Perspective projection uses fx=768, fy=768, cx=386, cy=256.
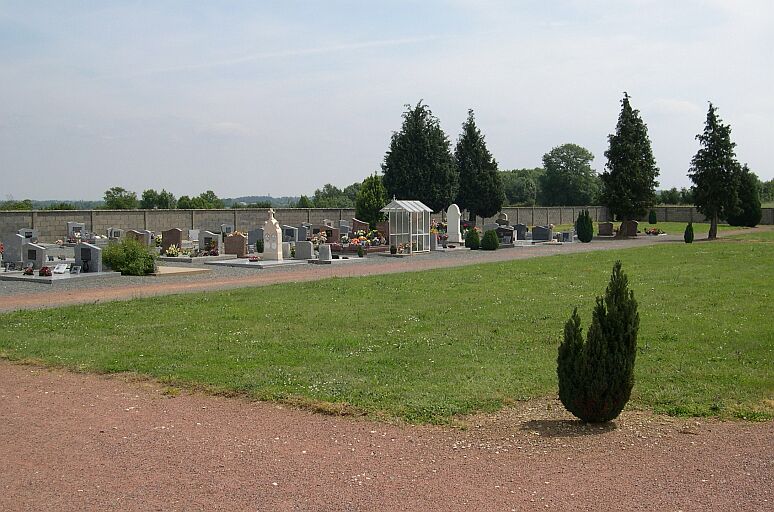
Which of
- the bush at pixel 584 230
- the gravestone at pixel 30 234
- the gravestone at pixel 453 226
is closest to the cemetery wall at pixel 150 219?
the gravestone at pixel 30 234

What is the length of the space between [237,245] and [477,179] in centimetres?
3380

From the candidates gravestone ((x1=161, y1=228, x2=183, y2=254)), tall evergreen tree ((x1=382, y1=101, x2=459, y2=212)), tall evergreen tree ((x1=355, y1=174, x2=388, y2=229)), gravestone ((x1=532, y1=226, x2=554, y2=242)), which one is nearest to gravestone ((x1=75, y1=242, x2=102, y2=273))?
gravestone ((x1=161, y1=228, x2=183, y2=254))

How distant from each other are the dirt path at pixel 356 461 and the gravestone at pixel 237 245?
22.9m

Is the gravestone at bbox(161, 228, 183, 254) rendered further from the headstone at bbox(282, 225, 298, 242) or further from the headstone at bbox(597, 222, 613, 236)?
the headstone at bbox(597, 222, 613, 236)

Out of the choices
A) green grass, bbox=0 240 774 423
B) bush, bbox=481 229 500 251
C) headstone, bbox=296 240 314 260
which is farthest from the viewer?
bush, bbox=481 229 500 251

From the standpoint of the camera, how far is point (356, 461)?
243 inches

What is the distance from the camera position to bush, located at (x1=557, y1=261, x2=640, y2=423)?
6746mm

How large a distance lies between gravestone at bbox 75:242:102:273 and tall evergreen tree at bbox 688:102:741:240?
36569 mm

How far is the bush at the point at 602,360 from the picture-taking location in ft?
22.1

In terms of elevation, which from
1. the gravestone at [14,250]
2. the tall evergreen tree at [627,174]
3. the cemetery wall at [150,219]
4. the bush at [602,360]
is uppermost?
the tall evergreen tree at [627,174]

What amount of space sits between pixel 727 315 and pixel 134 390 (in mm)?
10136

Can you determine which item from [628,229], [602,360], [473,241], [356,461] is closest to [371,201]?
[473,241]

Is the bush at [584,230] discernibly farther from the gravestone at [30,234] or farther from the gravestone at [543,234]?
the gravestone at [30,234]

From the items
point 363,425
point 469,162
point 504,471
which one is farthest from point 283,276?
point 469,162
